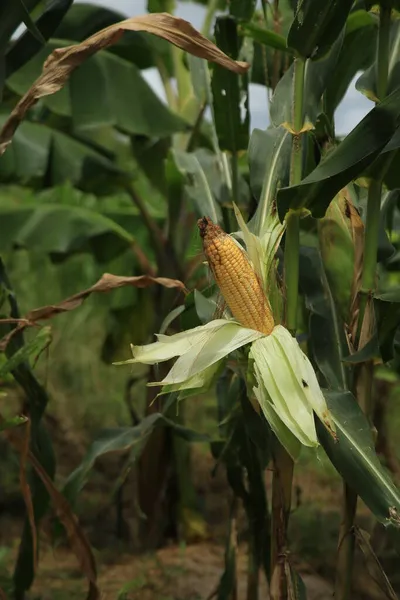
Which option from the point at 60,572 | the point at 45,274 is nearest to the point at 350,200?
the point at 60,572

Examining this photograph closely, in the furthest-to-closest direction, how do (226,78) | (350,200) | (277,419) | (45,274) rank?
(45,274) < (226,78) < (350,200) < (277,419)

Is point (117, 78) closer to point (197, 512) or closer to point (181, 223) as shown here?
point (181, 223)

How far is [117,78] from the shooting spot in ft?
7.49

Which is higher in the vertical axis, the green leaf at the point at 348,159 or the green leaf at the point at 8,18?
the green leaf at the point at 8,18

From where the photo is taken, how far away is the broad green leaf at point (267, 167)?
1061mm

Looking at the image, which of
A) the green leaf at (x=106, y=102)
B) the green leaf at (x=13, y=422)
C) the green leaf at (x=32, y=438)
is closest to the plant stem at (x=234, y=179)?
the green leaf at (x=32, y=438)

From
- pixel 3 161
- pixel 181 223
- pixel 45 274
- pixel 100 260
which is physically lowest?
pixel 45 274

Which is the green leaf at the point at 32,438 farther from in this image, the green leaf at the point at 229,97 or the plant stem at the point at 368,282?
the plant stem at the point at 368,282

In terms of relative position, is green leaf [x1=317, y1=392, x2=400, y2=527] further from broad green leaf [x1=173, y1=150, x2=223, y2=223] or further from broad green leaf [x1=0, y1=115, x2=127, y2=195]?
broad green leaf [x1=0, y1=115, x2=127, y2=195]

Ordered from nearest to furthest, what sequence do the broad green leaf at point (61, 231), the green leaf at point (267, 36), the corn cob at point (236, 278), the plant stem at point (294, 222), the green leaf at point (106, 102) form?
A: 1. the corn cob at point (236, 278)
2. the plant stem at point (294, 222)
3. the green leaf at point (267, 36)
4. the green leaf at point (106, 102)
5. the broad green leaf at point (61, 231)

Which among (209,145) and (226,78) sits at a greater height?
(226,78)

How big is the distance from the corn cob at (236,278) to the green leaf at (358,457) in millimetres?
168

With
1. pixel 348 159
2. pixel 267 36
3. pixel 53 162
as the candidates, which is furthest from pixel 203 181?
pixel 53 162

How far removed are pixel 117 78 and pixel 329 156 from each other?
1.47 meters
